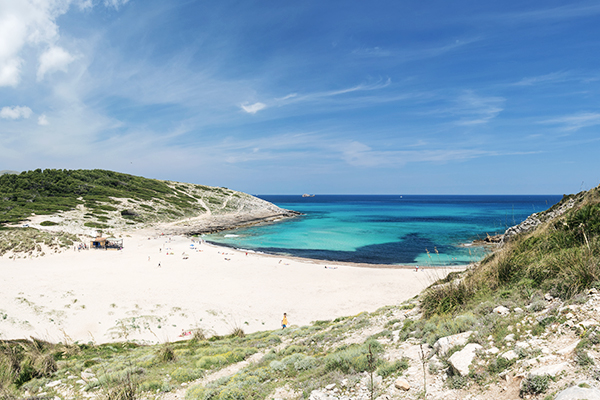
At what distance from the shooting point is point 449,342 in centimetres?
498

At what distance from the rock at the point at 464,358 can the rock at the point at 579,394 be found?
4.28 feet

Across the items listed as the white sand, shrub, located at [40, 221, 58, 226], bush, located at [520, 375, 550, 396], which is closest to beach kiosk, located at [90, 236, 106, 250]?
the white sand

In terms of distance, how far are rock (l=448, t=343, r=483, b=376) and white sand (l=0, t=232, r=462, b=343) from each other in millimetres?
4331

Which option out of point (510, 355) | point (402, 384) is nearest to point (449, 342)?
point (510, 355)

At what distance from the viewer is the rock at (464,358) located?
416cm

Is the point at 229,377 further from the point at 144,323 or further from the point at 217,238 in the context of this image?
the point at 217,238

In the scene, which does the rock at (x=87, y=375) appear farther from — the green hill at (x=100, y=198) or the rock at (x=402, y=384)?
the green hill at (x=100, y=198)

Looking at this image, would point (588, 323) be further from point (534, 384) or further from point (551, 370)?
point (534, 384)

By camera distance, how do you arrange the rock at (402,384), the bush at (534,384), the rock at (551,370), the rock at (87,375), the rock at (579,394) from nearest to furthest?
the rock at (579,394), the bush at (534,384), the rock at (551,370), the rock at (402,384), the rock at (87,375)

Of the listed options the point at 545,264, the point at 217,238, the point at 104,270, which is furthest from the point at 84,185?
the point at 545,264

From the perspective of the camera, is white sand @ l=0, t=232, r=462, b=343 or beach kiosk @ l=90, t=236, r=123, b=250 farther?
beach kiosk @ l=90, t=236, r=123, b=250

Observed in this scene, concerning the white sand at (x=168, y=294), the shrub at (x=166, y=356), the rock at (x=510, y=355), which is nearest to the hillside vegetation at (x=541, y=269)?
the white sand at (x=168, y=294)

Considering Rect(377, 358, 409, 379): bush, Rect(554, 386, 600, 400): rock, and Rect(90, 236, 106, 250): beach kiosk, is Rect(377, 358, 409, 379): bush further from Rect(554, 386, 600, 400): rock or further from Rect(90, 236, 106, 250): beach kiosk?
Rect(90, 236, 106, 250): beach kiosk

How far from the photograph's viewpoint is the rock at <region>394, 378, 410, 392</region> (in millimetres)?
4309
